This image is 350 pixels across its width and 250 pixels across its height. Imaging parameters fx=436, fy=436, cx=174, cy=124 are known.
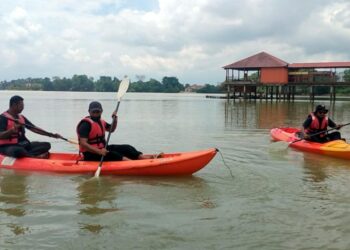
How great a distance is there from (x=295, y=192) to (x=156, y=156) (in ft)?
7.73

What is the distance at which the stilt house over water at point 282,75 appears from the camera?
40.8m

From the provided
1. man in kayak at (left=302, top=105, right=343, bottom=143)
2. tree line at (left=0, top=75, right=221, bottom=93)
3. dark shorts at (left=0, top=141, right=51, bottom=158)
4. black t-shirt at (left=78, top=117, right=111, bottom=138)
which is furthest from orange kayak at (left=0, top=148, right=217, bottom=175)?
tree line at (left=0, top=75, right=221, bottom=93)

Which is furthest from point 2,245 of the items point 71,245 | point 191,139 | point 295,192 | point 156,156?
point 191,139

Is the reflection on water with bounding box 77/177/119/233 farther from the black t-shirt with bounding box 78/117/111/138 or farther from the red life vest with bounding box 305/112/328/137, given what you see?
the red life vest with bounding box 305/112/328/137

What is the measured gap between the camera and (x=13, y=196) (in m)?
6.09

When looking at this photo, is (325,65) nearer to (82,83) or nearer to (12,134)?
(12,134)

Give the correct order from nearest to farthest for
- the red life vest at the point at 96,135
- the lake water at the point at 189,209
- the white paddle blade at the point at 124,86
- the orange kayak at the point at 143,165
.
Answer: the lake water at the point at 189,209
the orange kayak at the point at 143,165
the red life vest at the point at 96,135
the white paddle blade at the point at 124,86

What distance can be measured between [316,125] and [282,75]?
1339 inches

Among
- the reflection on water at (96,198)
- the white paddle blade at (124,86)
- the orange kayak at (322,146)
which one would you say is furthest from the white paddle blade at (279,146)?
the reflection on water at (96,198)

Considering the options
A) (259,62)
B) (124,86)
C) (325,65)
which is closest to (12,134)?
(124,86)

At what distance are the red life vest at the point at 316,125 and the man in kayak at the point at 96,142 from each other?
463 cm

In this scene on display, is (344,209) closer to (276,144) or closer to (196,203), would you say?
(196,203)

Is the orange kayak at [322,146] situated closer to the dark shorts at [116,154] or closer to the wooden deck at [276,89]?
the dark shorts at [116,154]

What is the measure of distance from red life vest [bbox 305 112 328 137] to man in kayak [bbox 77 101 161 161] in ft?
15.2
